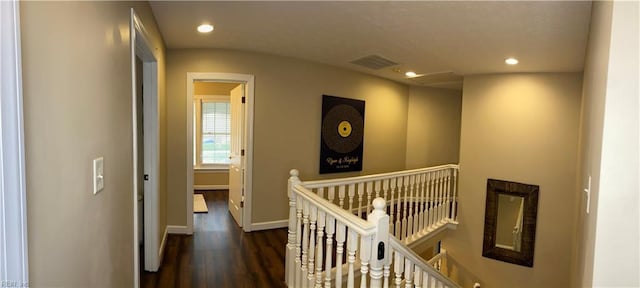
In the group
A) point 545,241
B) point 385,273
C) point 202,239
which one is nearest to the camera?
point 385,273

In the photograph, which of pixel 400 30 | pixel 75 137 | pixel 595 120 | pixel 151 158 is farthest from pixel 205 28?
pixel 595 120

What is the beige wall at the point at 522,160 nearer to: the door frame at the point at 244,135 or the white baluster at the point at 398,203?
the white baluster at the point at 398,203

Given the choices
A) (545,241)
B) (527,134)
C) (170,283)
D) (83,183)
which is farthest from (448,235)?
(83,183)

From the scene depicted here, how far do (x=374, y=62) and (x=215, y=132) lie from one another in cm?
391

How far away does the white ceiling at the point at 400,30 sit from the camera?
2436mm

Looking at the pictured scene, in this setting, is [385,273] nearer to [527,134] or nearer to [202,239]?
[202,239]

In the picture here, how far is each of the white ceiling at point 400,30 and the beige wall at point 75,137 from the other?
1150 millimetres

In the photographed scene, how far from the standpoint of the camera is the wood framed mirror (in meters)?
4.54

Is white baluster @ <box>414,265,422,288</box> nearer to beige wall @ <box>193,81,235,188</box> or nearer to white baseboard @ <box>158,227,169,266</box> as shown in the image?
white baseboard @ <box>158,227,169,266</box>

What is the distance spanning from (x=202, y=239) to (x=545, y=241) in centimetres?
423

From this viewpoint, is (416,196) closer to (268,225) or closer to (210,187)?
(268,225)

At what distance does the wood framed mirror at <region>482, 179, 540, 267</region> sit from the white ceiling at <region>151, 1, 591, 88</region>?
1575mm

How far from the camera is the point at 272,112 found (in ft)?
14.1

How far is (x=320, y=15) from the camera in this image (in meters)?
2.66
